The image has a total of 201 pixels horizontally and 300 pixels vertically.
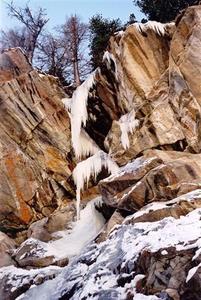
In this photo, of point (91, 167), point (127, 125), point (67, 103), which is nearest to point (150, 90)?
point (127, 125)

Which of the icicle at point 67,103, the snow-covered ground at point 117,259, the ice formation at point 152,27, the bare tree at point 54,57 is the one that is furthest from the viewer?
the bare tree at point 54,57

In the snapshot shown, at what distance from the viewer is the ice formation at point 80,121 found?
49.1 feet

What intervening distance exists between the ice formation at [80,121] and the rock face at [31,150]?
0.22 meters

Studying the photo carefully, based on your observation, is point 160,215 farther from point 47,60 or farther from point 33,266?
point 47,60

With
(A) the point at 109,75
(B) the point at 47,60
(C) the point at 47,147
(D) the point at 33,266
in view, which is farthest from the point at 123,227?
(B) the point at 47,60

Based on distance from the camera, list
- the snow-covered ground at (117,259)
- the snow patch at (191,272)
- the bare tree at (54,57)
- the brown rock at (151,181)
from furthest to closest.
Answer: the bare tree at (54,57) < the brown rock at (151,181) < the snow-covered ground at (117,259) < the snow patch at (191,272)

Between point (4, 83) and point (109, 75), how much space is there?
3.17 meters

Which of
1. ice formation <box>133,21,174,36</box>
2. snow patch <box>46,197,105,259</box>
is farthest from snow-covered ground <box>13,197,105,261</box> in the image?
ice formation <box>133,21,174,36</box>

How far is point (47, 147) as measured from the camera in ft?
48.3

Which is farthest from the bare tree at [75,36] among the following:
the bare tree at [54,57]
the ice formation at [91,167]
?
the ice formation at [91,167]

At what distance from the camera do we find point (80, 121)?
1546 centimetres

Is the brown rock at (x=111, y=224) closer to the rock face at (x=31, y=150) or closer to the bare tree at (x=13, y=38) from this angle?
the rock face at (x=31, y=150)

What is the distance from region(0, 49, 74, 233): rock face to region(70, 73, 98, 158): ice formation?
0.73 feet

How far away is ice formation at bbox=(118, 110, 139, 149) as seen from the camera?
13.8 m
